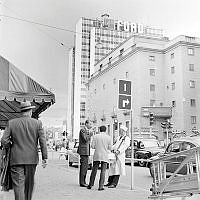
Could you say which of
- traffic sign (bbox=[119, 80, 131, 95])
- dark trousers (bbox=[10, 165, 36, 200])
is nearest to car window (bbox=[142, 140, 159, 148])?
traffic sign (bbox=[119, 80, 131, 95])

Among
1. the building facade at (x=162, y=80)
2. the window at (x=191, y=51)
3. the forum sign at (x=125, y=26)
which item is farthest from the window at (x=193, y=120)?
the forum sign at (x=125, y=26)

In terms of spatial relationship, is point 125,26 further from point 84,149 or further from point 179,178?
point 179,178

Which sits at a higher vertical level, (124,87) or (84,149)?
(124,87)

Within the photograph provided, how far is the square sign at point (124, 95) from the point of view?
10562 millimetres

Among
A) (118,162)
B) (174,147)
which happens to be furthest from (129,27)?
(118,162)

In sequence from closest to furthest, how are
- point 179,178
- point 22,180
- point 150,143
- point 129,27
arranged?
point 179,178 → point 22,180 → point 150,143 → point 129,27

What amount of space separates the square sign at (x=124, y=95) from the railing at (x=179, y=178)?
4065mm

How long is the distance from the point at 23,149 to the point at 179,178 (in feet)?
8.24

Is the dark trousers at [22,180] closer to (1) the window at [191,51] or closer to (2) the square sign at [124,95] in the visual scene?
(2) the square sign at [124,95]

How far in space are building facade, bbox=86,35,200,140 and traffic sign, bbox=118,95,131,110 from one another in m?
42.6

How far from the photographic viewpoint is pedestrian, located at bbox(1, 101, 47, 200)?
234 inches

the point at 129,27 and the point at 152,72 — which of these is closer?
the point at 152,72

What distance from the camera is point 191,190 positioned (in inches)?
199

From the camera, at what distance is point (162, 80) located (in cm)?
6066
